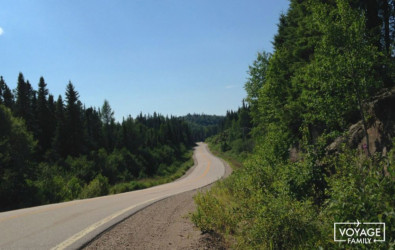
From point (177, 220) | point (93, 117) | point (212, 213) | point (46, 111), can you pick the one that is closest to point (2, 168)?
point (177, 220)

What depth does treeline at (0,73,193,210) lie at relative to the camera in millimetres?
18988

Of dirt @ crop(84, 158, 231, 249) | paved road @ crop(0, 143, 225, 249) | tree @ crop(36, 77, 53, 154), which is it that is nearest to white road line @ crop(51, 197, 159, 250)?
paved road @ crop(0, 143, 225, 249)

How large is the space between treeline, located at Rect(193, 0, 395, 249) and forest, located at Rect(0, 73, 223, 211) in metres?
13.9

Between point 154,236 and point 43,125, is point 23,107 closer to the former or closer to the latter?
point 43,125

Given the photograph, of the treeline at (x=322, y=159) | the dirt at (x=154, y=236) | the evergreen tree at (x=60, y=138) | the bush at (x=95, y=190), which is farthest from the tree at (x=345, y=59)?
the evergreen tree at (x=60, y=138)

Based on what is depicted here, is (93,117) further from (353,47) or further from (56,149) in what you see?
(353,47)

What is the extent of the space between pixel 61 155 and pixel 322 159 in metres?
42.3

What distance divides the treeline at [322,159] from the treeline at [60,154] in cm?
1361

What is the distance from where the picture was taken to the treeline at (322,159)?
405 centimetres

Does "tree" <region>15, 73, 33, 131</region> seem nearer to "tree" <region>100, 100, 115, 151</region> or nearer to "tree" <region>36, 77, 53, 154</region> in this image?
"tree" <region>36, 77, 53, 154</region>

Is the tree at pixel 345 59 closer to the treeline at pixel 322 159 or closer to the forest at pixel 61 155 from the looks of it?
the treeline at pixel 322 159

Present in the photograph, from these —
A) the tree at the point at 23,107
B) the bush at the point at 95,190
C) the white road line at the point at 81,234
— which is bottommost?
the bush at the point at 95,190

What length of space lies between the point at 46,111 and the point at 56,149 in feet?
35.8

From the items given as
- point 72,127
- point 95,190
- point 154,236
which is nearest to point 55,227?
point 154,236
